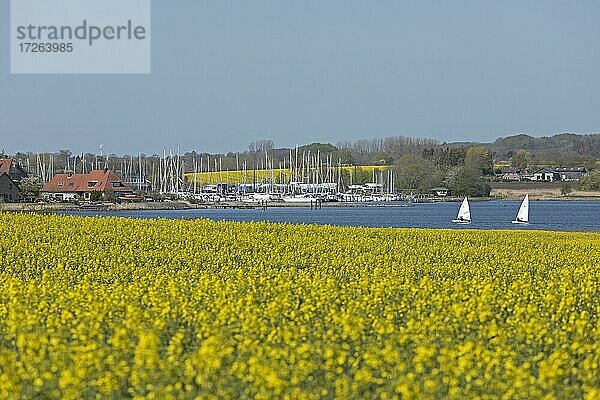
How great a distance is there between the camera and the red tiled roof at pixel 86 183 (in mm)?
111500

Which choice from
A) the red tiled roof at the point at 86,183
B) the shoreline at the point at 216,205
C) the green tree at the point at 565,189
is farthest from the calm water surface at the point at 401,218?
the green tree at the point at 565,189

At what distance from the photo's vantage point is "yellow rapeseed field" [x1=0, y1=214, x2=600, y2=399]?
8.22 meters

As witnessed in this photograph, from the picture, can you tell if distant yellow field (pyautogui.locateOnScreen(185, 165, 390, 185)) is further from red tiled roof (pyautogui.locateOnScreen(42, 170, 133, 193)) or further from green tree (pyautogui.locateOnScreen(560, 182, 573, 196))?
red tiled roof (pyautogui.locateOnScreen(42, 170, 133, 193))

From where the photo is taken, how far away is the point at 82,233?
80.2ft

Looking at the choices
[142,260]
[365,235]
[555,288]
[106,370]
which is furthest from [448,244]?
[106,370]

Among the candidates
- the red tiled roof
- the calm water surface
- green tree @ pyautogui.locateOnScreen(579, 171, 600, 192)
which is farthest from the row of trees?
the red tiled roof

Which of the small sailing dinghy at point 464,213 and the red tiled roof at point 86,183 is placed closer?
the small sailing dinghy at point 464,213

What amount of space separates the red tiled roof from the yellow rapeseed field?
3641 inches

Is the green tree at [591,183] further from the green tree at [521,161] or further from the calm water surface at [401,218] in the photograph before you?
the calm water surface at [401,218]

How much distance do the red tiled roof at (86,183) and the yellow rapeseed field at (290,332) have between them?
92.5m

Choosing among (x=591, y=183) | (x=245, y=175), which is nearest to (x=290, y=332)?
(x=591, y=183)

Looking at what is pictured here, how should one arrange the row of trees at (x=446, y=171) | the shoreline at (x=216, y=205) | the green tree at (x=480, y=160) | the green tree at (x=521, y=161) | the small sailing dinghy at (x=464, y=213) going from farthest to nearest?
the green tree at (x=521, y=161), the green tree at (x=480, y=160), the row of trees at (x=446, y=171), the shoreline at (x=216, y=205), the small sailing dinghy at (x=464, y=213)

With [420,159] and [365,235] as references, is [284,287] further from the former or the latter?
[420,159]

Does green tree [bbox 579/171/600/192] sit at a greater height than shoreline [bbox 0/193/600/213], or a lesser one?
greater
